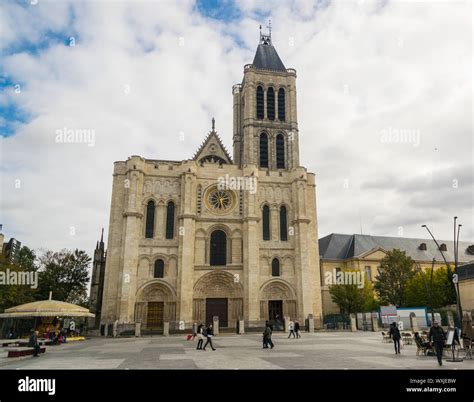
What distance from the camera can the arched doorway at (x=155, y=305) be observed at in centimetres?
3347

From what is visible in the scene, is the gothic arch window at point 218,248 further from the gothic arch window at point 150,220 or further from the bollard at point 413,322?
the bollard at point 413,322

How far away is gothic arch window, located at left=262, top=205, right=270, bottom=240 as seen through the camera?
125ft

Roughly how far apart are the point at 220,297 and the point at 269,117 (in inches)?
837

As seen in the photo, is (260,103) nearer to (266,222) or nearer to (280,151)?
(280,151)

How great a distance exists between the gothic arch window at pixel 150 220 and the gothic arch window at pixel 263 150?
42.8ft

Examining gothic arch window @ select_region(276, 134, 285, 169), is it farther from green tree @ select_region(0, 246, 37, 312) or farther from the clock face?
green tree @ select_region(0, 246, 37, 312)

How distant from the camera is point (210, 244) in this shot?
3662 cm

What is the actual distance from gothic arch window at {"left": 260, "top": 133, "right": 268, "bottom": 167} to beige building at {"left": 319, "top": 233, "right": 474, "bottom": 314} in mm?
18432

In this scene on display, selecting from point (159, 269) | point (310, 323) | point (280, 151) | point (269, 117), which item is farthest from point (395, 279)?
point (159, 269)

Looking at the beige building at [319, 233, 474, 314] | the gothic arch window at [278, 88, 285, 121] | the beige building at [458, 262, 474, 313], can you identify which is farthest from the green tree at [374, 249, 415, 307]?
the gothic arch window at [278, 88, 285, 121]

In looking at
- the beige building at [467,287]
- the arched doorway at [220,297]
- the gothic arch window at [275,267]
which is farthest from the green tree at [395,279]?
the arched doorway at [220,297]

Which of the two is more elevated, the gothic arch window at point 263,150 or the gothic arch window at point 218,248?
the gothic arch window at point 263,150
